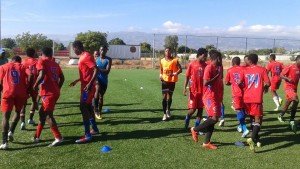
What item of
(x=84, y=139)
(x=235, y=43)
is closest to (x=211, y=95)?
(x=84, y=139)

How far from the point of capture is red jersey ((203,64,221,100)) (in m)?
8.05

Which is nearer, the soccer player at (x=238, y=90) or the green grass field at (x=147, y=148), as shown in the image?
the green grass field at (x=147, y=148)

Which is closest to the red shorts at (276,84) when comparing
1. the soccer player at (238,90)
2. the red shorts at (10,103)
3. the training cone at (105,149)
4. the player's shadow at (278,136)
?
the player's shadow at (278,136)

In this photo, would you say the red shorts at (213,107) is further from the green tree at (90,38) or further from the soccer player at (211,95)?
the green tree at (90,38)

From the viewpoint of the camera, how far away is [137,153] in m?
7.69

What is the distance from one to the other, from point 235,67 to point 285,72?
6.02 ft

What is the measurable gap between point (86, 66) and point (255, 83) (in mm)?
3477

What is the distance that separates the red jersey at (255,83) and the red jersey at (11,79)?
459 cm

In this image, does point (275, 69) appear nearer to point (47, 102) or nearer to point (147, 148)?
point (147, 148)

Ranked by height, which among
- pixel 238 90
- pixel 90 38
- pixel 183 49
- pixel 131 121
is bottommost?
pixel 131 121

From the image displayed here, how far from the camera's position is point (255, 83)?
8219 millimetres

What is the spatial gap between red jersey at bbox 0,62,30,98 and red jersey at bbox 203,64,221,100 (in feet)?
12.1

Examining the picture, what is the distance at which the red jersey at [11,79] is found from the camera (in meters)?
7.99

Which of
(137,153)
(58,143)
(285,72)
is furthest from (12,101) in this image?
(285,72)
